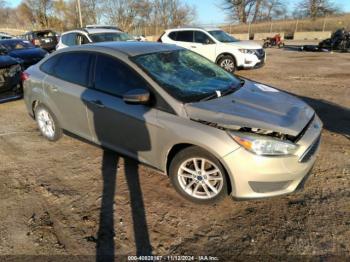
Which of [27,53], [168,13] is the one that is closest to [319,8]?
[168,13]

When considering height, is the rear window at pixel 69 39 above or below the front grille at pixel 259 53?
above

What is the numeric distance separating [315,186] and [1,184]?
383 cm

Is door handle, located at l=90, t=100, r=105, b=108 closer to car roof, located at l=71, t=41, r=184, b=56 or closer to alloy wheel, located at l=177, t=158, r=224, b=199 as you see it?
car roof, located at l=71, t=41, r=184, b=56

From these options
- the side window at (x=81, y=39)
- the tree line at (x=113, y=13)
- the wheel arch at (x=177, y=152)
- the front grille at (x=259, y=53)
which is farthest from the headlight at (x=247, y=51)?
the tree line at (x=113, y=13)

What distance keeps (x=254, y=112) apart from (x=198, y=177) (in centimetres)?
91

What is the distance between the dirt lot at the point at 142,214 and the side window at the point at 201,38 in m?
Answer: 8.17

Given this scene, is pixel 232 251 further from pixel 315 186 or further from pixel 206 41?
pixel 206 41

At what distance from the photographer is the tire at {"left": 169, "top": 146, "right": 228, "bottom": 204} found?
335 cm

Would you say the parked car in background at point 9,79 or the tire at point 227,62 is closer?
the parked car in background at point 9,79

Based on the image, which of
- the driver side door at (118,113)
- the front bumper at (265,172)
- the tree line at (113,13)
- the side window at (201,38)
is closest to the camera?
the front bumper at (265,172)

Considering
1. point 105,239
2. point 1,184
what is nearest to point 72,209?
point 105,239

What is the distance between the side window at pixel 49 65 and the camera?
199 inches

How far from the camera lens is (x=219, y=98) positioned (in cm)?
382

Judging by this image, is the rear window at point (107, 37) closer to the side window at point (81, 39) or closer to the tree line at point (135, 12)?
the side window at point (81, 39)
